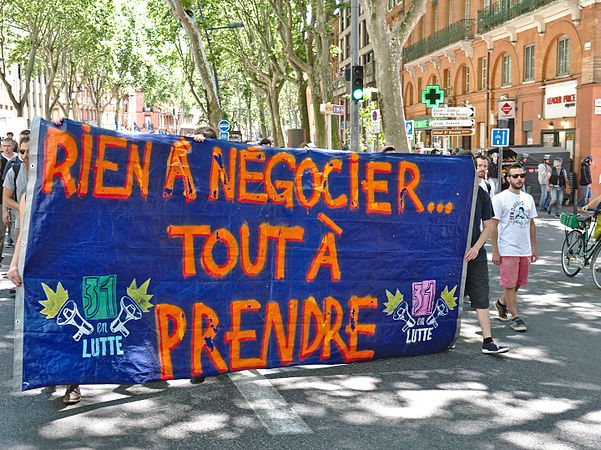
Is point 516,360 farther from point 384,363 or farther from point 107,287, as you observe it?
point 107,287

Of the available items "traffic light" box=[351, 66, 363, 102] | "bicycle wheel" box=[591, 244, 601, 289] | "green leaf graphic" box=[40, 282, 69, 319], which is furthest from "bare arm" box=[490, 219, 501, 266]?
"traffic light" box=[351, 66, 363, 102]

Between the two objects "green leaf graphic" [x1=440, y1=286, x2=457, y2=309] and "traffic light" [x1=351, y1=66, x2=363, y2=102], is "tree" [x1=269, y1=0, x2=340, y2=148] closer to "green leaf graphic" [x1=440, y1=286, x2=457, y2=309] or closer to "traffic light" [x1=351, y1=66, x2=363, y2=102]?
"traffic light" [x1=351, y1=66, x2=363, y2=102]

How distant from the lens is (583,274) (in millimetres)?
12055

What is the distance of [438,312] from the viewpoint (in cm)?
690

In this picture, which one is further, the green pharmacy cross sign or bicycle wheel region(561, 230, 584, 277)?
the green pharmacy cross sign

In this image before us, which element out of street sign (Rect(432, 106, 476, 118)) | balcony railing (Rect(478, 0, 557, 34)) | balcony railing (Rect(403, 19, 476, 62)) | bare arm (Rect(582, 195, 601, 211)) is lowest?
bare arm (Rect(582, 195, 601, 211))

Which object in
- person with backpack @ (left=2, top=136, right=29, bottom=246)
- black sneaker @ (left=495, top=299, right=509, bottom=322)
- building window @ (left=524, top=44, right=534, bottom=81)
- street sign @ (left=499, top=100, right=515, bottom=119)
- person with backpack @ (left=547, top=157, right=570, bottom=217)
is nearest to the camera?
black sneaker @ (left=495, top=299, right=509, bottom=322)

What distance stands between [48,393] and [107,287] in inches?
41.2

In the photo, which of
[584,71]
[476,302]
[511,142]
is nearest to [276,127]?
[511,142]

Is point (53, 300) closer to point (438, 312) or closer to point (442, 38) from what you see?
point (438, 312)

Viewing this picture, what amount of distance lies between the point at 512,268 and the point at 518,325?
59 cm

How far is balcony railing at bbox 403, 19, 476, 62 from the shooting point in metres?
39.3

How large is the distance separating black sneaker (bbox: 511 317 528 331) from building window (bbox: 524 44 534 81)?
2630cm

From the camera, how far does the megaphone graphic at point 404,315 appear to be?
6.68 metres
